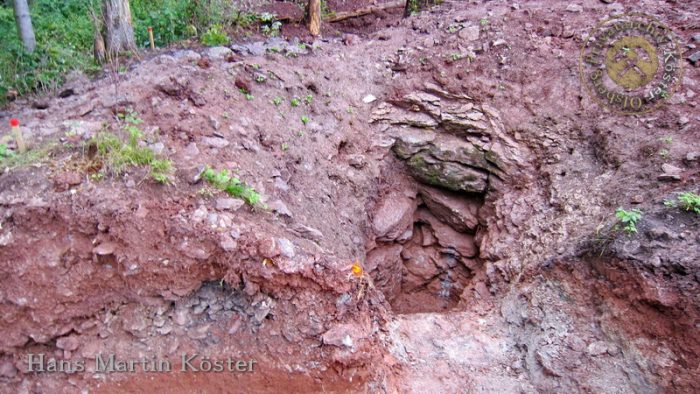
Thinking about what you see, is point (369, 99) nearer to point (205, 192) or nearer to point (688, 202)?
point (205, 192)

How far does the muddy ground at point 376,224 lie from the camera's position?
330 cm

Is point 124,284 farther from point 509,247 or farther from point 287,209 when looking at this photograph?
point 509,247

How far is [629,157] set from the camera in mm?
4512

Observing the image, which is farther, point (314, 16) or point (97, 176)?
point (314, 16)

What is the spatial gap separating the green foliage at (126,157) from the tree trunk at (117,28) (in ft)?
A: 6.97

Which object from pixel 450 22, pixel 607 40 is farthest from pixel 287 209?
pixel 607 40

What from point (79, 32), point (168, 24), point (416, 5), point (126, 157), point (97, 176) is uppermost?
point (416, 5)

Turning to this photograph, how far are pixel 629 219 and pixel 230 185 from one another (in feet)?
11.2

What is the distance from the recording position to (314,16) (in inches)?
254

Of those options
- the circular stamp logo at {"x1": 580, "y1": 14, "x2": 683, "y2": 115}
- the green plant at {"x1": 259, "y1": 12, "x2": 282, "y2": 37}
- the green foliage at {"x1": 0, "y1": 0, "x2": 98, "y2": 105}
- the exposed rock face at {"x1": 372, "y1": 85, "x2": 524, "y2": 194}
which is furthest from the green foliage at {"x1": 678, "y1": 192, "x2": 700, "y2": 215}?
the green foliage at {"x1": 0, "y1": 0, "x2": 98, "y2": 105}

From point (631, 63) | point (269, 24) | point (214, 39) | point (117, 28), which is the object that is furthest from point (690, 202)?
point (117, 28)

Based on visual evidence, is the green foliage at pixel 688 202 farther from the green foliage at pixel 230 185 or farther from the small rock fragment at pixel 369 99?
the green foliage at pixel 230 185

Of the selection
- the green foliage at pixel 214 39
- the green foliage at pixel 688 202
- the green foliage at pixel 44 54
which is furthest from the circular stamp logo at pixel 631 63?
the green foliage at pixel 44 54

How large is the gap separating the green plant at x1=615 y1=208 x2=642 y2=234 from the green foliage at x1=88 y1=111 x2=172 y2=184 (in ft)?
12.6
